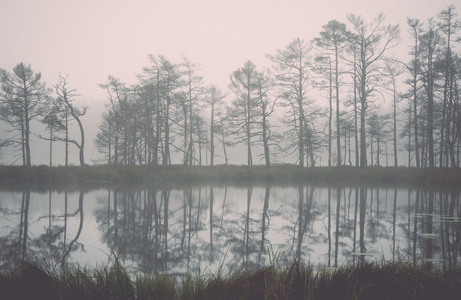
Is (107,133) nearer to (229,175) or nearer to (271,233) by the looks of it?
(229,175)

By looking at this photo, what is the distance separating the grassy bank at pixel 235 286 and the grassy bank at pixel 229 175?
19564 mm

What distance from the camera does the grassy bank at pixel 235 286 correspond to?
2842 millimetres

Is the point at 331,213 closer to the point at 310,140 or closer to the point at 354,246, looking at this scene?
the point at 354,246

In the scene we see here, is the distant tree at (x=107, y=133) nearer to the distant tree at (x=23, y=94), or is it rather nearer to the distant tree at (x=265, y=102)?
the distant tree at (x=23, y=94)

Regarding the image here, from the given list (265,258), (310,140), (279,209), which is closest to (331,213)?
(279,209)

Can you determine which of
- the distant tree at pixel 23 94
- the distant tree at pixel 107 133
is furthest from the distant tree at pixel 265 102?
the distant tree at pixel 23 94

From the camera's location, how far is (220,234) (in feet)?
21.5

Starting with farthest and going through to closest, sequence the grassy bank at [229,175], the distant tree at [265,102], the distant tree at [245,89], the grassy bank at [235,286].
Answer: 1. the distant tree at [245,89]
2. the distant tree at [265,102]
3. the grassy bank at [229,175]
4. the grassy bank at [235,286]

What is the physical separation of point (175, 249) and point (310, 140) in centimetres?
2607

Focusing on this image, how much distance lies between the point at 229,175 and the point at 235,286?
24.0 meters

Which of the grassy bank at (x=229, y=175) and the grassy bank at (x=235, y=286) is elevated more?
the grassy bank at (x=229, y=175)

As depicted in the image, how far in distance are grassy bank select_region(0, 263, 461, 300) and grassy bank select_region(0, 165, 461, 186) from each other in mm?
19564

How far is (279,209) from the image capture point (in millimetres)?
10195

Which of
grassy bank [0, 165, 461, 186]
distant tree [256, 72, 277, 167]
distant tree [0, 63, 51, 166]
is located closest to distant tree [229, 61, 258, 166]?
distant tree [256, 72, 277, 167]
